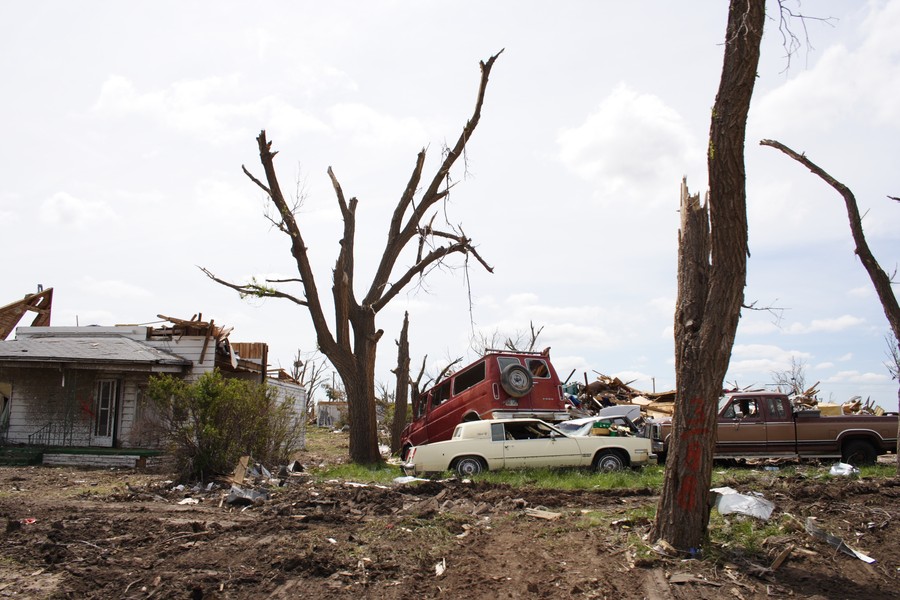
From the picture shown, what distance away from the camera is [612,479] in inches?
467

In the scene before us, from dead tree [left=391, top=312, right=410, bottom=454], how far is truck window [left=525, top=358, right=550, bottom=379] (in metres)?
6.69

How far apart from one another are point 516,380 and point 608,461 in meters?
3.23

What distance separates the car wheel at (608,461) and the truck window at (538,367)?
3620 mm

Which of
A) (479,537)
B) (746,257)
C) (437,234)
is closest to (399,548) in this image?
(479,537)

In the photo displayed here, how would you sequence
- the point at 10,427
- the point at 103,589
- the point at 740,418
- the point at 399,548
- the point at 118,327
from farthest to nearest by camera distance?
the point at 118,327, the point at 10,427, the point at 740,418, the point at 399,548, the point at 103,589

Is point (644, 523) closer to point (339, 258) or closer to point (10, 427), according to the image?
point (339, 258)

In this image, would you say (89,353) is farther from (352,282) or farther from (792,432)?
(792,432)

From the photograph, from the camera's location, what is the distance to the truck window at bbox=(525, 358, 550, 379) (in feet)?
55.7

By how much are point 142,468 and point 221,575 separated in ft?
40.1

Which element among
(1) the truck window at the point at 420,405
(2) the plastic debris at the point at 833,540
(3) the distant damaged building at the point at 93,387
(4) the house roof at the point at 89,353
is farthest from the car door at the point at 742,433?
(4) the house roof at the point at 89,353

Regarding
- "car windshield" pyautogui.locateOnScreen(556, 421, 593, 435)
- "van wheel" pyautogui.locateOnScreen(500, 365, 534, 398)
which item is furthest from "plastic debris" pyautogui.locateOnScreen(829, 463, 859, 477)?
"van wheel" pyautogui.locateOnScreen(500, 365, 534, 398)

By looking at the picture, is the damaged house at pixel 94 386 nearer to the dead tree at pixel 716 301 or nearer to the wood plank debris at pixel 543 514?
the wood plank debris at pixel 543 514

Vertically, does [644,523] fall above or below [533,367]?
below

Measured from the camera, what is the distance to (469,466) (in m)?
13.5
